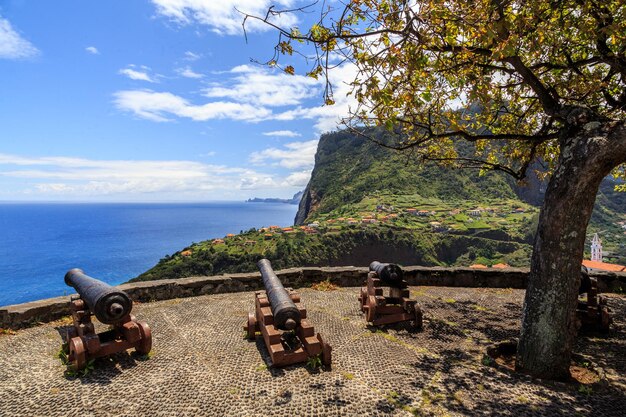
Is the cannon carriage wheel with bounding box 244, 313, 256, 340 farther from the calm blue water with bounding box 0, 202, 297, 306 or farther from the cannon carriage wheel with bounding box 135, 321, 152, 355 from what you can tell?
the calm blue water with bounding box 0, 202, 297, 306

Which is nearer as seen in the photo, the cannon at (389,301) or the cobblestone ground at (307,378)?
the cobblestone ground at (307,378)

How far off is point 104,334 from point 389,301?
5.10 meters

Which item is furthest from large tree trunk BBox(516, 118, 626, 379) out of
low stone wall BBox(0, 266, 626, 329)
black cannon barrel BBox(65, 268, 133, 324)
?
black cannon barrel BBox(65, 268, 133, 324)

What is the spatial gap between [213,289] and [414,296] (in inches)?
204

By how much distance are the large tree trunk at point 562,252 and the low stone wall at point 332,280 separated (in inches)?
202

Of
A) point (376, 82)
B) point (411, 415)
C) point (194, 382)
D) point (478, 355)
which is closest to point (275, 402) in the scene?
point (194, 382)

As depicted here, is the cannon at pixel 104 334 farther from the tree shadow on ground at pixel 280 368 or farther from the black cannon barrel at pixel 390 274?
the black cannon barrel at pixel 390 274

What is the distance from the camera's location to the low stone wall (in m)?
8.46

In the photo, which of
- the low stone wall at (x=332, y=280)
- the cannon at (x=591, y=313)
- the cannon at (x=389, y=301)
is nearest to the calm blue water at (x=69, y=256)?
the low stone wall at (x=332, y=280)

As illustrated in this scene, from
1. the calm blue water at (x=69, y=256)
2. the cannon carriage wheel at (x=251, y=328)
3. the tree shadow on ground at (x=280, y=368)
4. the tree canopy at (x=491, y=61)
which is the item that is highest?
the tree canopy at (x=491, y=61)

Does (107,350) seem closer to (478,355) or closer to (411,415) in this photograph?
(411,415)

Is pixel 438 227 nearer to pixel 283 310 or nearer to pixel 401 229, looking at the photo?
pixel 401 229

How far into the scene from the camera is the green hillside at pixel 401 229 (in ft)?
175

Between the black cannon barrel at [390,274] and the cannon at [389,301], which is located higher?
the black cannon barrel at [390,274]
